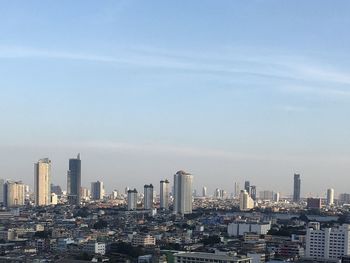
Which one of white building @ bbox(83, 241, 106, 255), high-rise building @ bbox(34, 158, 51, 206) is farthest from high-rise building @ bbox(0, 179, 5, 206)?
white building @ bbox(83, 241, 106, 255)

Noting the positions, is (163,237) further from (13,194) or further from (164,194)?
(13,194)

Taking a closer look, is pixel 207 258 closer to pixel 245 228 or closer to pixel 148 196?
pixel 245 228

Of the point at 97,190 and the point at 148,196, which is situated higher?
the point at 148,196

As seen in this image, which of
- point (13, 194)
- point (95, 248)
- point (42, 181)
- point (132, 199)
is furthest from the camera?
point (13, 194)

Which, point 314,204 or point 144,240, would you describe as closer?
point 144,240

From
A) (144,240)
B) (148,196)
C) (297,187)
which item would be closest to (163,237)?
(144,240)

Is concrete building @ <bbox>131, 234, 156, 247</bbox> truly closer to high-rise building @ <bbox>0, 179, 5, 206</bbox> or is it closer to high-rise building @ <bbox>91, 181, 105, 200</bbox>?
high-rise building @ <bbox>0, 179, 5, 206</bbox>

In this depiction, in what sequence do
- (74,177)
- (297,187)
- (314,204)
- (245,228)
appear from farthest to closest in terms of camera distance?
(297,187)
(74,177)
(314,204)
(245,228)
